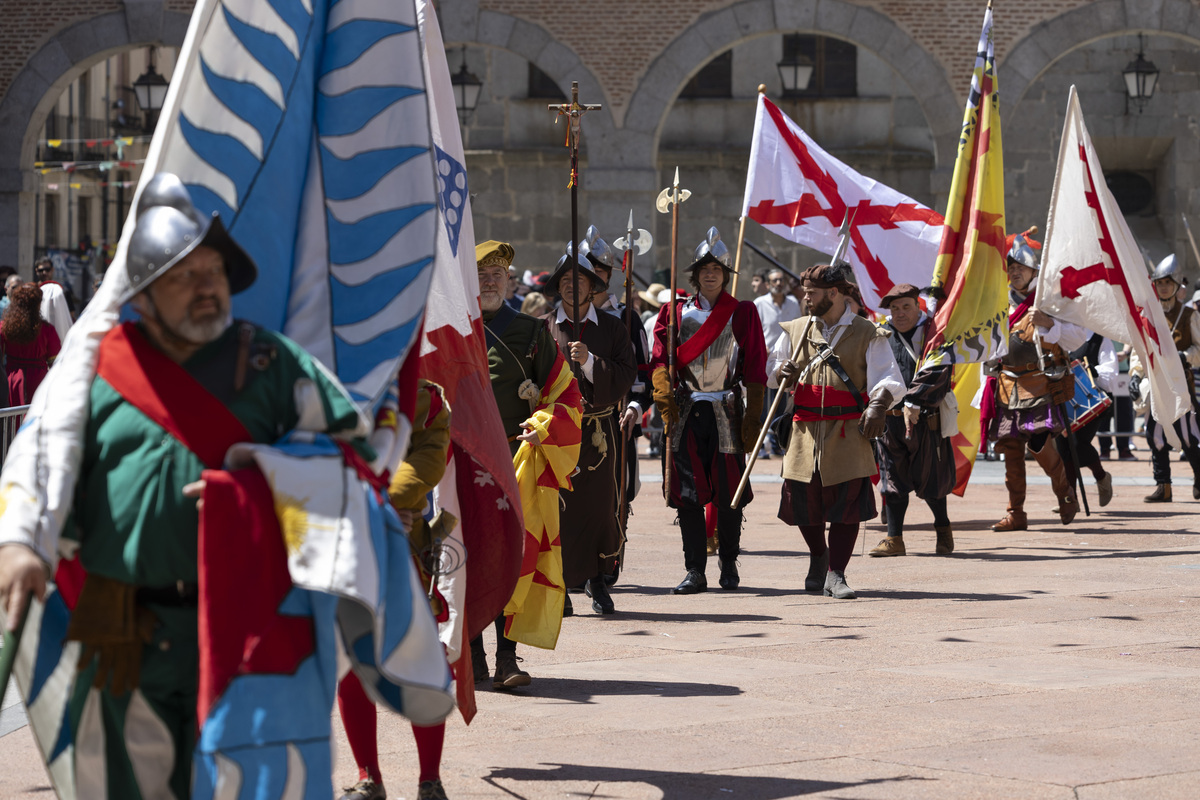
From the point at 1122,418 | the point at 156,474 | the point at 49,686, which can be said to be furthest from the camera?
the point at 1122,418

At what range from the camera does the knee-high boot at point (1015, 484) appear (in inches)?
465

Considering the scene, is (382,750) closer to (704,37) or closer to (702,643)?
(702,643)

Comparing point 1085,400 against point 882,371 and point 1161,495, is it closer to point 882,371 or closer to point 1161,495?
point 1161,495

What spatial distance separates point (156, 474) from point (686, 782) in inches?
86.1

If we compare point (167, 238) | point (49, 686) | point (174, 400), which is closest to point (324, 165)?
point (167, 238)

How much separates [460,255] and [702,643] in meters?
2.50

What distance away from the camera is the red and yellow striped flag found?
1110cm

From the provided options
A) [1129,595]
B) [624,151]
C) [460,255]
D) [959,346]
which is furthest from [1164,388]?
[624,151]

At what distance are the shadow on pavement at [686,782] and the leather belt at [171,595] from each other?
1671 mm

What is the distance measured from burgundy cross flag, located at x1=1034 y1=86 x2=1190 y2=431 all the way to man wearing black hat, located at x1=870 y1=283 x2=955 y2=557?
89cm

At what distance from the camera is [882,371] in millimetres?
8805

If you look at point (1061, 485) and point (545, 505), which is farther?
point (1061, 485)

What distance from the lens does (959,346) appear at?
36.1 ft

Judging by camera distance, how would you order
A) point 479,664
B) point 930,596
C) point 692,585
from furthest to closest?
point 692,585 < point 930,596 < point 479,664
